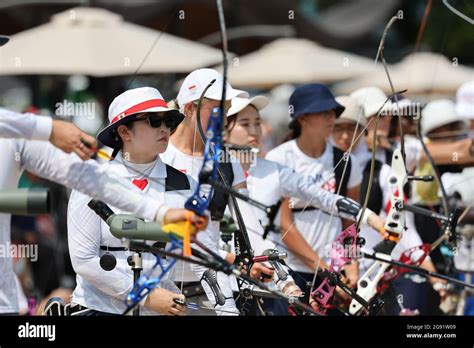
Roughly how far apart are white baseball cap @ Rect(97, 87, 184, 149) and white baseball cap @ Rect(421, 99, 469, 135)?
3.31 metres

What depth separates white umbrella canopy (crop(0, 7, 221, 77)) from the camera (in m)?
6.51

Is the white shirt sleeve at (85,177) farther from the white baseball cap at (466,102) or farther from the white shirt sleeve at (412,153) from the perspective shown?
the white baseball cap at (466,102)

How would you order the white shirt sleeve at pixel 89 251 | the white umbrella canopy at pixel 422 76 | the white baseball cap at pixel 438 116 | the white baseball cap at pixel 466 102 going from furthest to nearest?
the white umbrella canopy at pixel 422 76 < the white baseball cap at pixel 438 116 < the white baseball cap at pixel 466 102 < the white shirt sleeve at pixel 89 251

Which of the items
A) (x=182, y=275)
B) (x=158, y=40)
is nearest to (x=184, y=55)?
(x=158, y=40)

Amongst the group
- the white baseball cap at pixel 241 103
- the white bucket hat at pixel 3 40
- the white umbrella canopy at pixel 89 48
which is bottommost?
the white baseball cap at pixel 241 103

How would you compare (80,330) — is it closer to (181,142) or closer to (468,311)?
(181,142)

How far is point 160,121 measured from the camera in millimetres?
5410

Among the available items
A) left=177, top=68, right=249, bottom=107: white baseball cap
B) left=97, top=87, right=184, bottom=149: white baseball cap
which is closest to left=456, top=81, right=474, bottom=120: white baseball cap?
left=177, top=68, right=249, bottom=107: white baseball cap

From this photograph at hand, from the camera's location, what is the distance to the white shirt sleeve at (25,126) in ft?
16.4

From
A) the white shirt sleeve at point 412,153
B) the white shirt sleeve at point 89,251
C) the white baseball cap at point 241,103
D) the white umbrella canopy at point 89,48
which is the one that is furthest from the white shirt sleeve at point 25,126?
the white shirt sleeve at point 412,153

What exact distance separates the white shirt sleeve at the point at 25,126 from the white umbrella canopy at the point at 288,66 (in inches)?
209

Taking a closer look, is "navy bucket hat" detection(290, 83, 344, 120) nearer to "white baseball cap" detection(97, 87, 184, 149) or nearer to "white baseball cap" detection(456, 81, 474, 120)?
"white baseball cap" detection(456, 81, 474, 120)

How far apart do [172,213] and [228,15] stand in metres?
6.49

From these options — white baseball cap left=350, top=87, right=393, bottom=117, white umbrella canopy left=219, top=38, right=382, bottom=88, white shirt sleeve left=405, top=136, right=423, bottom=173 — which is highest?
white umbrella canopy left=219, top=38, right=382, bottom=88
